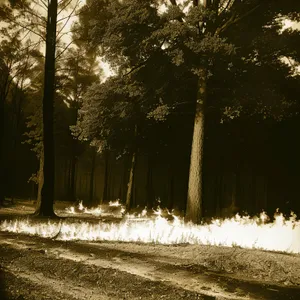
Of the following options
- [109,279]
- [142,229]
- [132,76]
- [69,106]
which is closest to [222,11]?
[132,76]

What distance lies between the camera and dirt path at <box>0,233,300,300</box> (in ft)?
16.2

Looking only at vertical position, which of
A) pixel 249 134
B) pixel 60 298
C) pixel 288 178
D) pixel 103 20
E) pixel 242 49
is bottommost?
pixel 60 298

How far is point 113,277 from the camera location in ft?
18.4

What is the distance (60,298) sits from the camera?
15.4ft

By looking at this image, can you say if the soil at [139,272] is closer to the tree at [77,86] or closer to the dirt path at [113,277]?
the dirt path at [113,277]

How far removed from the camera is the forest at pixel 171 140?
19.0ft

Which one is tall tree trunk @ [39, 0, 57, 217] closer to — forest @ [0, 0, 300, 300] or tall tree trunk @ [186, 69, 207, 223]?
forest @ [0, 0, 300, 300]

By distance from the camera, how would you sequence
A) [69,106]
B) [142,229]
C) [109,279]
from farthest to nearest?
[69,106], [142,229], [109,279]

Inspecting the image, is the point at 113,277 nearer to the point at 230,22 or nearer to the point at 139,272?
the point at 139,272

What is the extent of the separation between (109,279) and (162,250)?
257 centimetres

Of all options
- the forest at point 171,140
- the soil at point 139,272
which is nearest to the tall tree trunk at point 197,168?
the forest at point 171,140

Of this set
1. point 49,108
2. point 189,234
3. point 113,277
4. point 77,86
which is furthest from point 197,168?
point 77,86

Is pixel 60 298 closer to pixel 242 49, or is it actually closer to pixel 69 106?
pixel 242 49

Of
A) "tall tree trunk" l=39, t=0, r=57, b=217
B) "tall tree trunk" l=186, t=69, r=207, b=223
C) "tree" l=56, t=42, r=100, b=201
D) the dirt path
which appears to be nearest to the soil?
the dirt path
